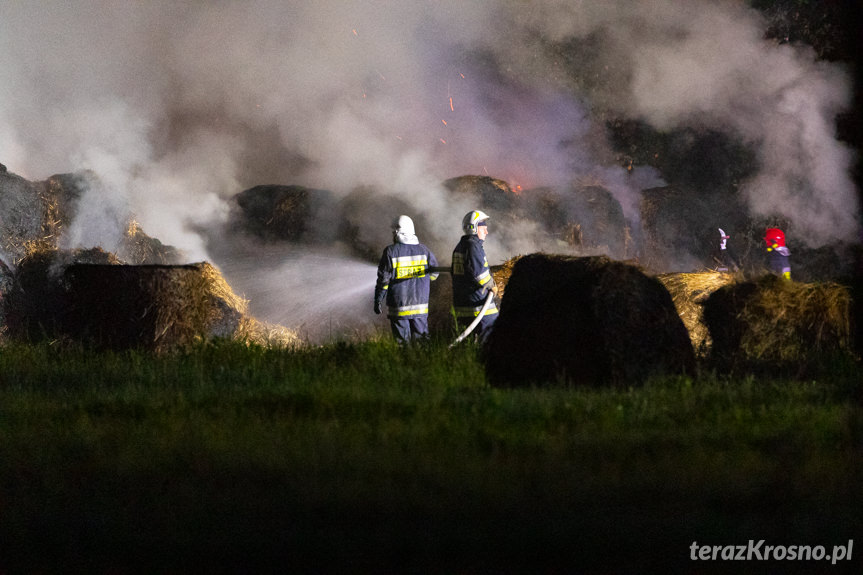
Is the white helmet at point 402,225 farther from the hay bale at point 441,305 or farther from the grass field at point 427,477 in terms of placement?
the grass field at point 427,477

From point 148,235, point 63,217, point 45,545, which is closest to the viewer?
point 45,545

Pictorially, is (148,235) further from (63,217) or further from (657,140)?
(657,140)

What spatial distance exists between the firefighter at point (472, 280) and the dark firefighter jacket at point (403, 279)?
44 centimetres

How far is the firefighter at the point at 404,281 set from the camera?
10.6 m

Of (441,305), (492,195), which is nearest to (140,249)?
(441,305)

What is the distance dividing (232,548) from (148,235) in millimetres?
13416

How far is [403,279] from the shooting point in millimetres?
10586

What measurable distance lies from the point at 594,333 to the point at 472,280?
136 inches

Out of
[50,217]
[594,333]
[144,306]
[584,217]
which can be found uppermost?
[584,217]

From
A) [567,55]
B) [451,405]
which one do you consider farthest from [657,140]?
[451,405]

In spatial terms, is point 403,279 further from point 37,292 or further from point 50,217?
point 50,217

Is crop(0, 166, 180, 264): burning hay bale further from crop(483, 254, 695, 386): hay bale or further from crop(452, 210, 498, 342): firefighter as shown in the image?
crop(483, 254, 695, 386): hay bale

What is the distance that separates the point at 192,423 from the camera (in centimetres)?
563

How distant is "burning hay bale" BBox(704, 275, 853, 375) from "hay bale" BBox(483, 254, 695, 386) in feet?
3.83
